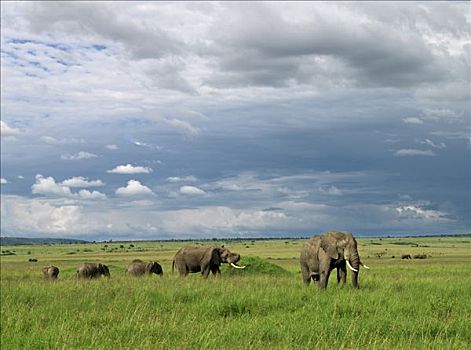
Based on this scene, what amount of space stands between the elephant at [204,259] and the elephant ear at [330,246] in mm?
9595

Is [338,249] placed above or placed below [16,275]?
Result: above

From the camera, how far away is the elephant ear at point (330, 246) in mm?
20172

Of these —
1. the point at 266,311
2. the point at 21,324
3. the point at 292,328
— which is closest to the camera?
the point at 292,328

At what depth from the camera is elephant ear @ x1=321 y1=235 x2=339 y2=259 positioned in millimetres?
20172

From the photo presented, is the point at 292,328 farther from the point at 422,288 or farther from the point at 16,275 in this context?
the point at 16,275

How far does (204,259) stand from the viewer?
96.6ft

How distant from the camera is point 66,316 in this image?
13.1 meters

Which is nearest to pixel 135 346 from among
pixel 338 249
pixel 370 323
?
pixel 370 323

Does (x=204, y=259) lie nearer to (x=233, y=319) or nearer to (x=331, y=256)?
(x=331, y=256)

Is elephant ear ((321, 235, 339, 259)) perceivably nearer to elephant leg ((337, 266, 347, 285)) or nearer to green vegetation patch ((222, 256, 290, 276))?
elephant leg ((337, 266, 347, 285))

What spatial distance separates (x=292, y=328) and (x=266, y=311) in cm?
305

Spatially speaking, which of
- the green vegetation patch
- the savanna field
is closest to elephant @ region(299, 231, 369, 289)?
the savanna field

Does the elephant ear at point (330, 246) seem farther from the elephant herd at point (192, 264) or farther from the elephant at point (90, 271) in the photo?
the elephant at point (90, 271)

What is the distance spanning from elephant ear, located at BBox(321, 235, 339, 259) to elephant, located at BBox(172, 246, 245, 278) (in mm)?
9595
